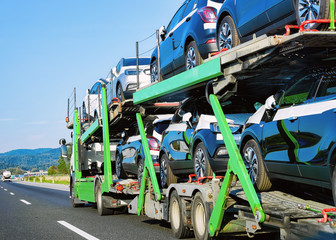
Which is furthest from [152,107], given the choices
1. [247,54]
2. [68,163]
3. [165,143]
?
[68,163]

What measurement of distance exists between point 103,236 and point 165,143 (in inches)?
79.3

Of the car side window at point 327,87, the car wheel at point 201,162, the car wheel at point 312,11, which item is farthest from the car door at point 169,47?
the car side window at point 327,87

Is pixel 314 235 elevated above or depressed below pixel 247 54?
below

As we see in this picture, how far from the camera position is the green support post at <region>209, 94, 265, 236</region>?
6.05m

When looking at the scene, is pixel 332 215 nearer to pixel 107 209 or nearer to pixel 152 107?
pixel 152 107

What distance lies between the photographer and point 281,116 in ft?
20.2

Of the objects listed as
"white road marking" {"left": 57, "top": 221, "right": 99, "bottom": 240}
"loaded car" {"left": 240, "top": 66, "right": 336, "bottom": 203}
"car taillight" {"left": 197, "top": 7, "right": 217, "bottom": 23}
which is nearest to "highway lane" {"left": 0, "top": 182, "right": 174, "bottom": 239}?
"white road marking" {"left": 57, "top": 221, "right": 99, "bottom": 240}

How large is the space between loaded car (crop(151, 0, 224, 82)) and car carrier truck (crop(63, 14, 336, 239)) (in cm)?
95

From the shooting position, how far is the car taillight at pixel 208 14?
30.7 feet

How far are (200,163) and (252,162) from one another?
1621 mm

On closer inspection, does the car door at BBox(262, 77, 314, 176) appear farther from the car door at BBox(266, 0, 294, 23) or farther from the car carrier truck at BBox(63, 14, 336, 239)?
the car door at BBox(266, 0, 294, 23)

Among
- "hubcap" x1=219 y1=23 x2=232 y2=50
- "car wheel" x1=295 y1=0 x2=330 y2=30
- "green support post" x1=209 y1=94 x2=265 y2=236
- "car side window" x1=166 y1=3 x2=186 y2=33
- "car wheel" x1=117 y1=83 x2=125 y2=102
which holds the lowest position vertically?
"green support post" x1=209 y1=94 x2=265 y2=236

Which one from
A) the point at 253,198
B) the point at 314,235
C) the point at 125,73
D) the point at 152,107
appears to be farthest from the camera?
the point at 125,73

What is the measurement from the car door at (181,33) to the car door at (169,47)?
183mm
